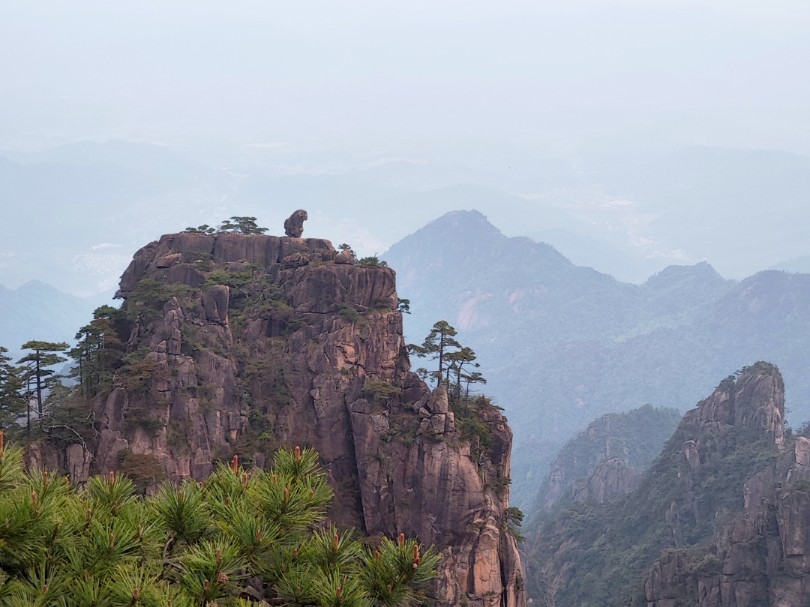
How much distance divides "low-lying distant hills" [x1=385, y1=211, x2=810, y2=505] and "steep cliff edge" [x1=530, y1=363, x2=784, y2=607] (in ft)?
129

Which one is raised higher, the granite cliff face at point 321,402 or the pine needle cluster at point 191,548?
the granite cliff face at point 321,402

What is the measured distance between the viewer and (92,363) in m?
33.5

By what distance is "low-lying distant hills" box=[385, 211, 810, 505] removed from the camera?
469 ft

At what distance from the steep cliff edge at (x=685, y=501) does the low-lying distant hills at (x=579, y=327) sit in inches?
1553

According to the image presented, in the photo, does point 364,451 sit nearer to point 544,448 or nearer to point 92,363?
point 92,363

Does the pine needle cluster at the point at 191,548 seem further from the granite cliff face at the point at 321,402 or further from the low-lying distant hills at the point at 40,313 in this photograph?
the low-lying distant hills at the point at 40,313

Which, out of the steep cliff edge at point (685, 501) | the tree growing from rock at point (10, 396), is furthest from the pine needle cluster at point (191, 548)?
the steep cliff edge at point (685, 501)

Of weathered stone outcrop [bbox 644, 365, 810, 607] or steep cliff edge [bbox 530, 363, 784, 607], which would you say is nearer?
weathered stone outcrop [bbox 644, 365, 810, 607]

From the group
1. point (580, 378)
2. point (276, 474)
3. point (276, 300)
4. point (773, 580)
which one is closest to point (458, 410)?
point (276, 300)

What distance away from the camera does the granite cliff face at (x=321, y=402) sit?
33469 millimetres

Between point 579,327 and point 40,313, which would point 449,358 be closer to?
point 40,313

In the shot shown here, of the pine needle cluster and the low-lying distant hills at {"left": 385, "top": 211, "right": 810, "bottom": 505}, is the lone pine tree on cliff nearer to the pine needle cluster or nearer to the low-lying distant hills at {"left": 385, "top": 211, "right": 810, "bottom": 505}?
the pine needle cluster

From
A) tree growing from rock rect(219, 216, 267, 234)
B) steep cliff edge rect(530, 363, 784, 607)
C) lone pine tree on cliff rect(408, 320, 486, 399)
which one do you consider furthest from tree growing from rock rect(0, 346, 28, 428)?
steep cliff edge rect(530, 363, 784, 607)

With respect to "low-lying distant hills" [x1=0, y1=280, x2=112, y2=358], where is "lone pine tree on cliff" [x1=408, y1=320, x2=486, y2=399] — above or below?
below
